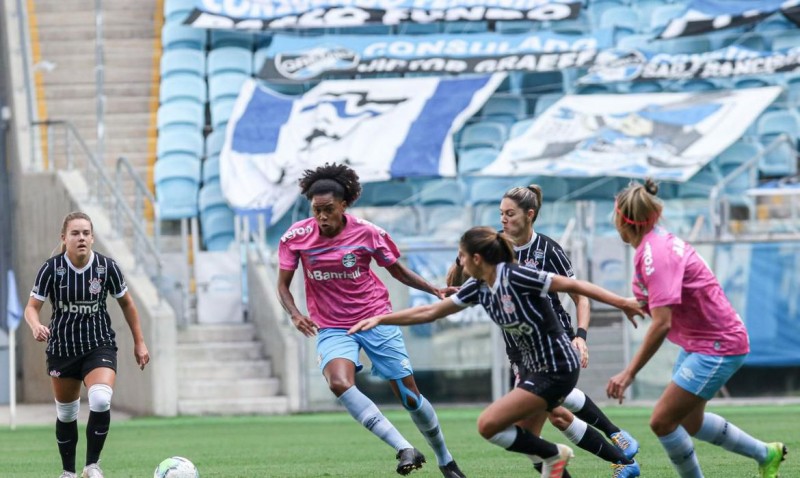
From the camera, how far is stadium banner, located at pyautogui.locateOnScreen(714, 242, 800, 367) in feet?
67.9

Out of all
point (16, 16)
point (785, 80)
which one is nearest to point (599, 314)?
point (785, 80)

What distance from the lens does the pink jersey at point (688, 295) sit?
745 centimetres

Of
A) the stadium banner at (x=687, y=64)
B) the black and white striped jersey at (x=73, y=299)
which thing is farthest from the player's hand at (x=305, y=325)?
the stadium banner at (x=687, y=64)

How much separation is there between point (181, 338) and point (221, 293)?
3.48 feet

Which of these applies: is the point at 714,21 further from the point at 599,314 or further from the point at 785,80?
the point at 599,314

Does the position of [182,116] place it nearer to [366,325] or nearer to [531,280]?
[366,325]

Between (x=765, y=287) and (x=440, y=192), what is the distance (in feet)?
19.1

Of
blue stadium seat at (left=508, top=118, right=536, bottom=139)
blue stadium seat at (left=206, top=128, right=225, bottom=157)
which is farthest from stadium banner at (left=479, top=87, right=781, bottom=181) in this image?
blue stadium seat at (left=206, top=128, right=225, bottom=157)

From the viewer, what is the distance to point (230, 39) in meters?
27.2

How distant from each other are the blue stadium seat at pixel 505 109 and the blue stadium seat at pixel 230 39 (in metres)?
4.92

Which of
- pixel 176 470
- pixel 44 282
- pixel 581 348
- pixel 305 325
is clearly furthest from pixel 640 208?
pixel 44 282

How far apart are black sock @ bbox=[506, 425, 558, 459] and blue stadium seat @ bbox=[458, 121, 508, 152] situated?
54.9 feet

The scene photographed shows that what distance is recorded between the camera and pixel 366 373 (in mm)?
20828

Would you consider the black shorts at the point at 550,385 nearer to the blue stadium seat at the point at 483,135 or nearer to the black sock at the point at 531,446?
the black sock at the point at 531,446
